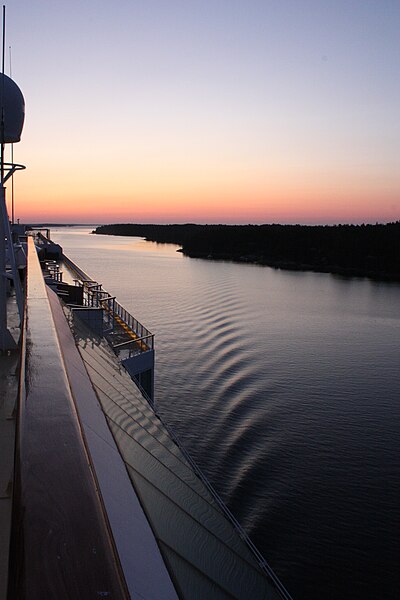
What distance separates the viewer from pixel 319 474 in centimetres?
1146

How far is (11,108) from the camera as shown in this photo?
698 centimetres

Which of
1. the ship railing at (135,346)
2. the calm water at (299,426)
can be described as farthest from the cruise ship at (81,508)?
the ship railing at (135,346)

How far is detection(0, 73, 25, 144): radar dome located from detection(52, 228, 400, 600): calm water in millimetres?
7978

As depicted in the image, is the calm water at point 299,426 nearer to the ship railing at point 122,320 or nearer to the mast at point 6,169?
the ship railing at point 122,320

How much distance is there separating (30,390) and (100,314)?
9.18m

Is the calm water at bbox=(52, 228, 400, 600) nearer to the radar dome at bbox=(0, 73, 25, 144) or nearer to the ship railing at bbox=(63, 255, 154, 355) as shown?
the ship railing at bbox=(63, 255, 154, 355)

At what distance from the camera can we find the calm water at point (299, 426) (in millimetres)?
8945

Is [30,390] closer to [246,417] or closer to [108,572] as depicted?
[108,572]

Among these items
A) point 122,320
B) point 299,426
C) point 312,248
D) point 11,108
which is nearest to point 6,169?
point 11,108

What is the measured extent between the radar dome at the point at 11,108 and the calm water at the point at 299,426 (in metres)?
7.98

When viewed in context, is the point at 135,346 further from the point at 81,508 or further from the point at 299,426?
the point at 81,508

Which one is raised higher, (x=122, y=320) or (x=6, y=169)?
(x=6, y=169)

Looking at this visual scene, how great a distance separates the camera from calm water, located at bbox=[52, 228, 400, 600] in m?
8.95

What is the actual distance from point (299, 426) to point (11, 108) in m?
10.9
